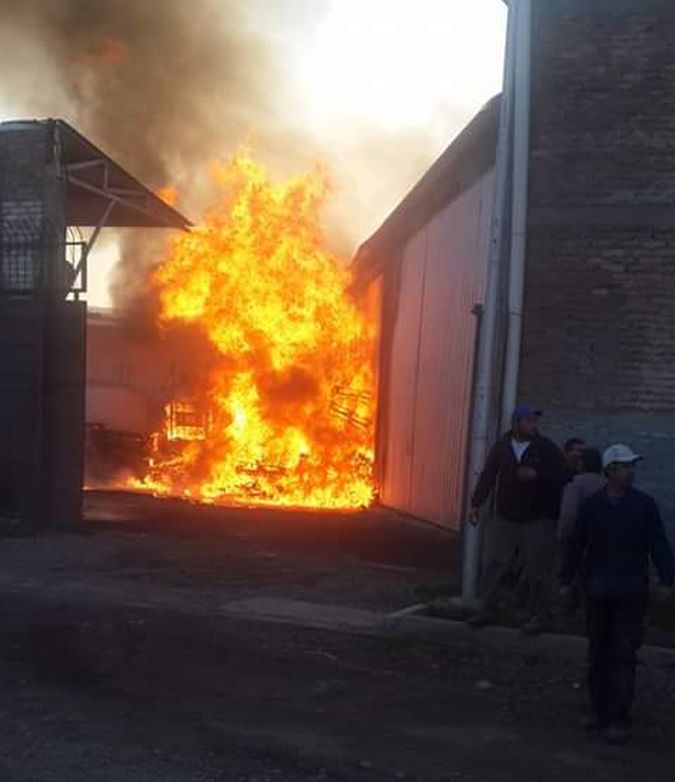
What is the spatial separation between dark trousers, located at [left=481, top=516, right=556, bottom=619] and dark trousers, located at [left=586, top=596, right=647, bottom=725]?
5.77 ft

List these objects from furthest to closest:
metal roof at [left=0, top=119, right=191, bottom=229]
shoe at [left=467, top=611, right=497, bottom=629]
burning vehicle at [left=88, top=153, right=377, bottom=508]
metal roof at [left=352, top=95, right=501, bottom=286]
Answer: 1. burning vehicle at [left=88, top=153, right=377, bottom=508]
2. metal roof at [left=0, top=119, right=191, bottom=229]
3. metal roof at [left=352, top=95, right=501, bottom=286]
4. shoe at [left=467, top=611, right=497, bottom=629]

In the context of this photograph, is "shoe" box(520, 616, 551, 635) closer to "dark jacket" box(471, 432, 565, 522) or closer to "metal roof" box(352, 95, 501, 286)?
"dark jacket" box(471, 432, 565, 522)

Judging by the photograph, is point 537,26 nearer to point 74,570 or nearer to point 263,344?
point 74,570

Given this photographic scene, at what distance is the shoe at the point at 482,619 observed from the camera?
28.2 feet

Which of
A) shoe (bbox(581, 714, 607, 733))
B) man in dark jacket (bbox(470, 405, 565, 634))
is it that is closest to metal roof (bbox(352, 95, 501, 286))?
man in dark jacket (bbox(470, 405, 565, 634))

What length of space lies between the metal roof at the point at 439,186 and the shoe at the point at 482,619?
222 inches

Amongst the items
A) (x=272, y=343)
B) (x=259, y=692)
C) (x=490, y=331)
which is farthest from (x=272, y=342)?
(x=259, y=692)

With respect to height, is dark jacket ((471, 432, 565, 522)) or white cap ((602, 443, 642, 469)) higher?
white cap ((602, 443, 642, 469))

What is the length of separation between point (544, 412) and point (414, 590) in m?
2.05

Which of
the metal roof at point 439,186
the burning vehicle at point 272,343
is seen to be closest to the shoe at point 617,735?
the metal roof at point 439,186

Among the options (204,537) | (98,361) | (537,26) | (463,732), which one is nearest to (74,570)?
(204,537)

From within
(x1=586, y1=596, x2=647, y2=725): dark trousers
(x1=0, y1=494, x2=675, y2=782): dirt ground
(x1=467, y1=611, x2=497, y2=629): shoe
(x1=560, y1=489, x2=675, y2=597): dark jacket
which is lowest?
(x1=0, y1=494, x2=675, y2=782): dirt ground

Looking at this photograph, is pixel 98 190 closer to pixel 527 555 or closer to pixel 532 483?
pixel 532 483

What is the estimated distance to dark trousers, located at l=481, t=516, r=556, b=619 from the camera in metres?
8.45
